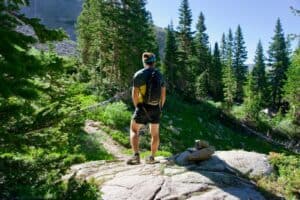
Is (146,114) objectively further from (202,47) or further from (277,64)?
(277,64)

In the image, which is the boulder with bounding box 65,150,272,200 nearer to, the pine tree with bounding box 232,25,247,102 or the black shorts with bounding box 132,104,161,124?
the black shorts with bounding box 132,104,161,124

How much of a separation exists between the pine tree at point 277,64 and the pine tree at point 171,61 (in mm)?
25396

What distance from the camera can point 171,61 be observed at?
202 ft

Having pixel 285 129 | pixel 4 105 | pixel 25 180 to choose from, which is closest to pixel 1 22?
pixel 4 105

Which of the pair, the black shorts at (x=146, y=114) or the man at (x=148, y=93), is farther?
the black shorts at (x=146, y=114)

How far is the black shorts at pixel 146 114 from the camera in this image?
10.2 metres

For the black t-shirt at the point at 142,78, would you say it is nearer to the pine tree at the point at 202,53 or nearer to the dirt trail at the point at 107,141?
the dirt trail at the point at 107,141

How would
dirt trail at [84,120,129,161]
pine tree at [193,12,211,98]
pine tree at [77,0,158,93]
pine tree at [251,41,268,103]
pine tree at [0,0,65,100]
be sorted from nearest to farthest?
1. pine tree at [0,0,65,100]
2. dirt trail at [84,120,129,161]
3. pine tree at [77,0,158,93]
4. pine tree at [193,12,211,98]
5. pine tree at [251,41,268,103]

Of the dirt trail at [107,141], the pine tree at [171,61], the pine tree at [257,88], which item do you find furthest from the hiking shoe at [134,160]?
the pine tree at [257,88]

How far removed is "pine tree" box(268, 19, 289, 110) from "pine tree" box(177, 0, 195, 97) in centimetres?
2129

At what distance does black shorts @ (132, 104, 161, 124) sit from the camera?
33.4 feet

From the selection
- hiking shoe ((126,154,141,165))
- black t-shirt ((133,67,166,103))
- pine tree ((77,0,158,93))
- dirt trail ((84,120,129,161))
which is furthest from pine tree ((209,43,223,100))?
A: black t-shirt ((133,67,166,103))

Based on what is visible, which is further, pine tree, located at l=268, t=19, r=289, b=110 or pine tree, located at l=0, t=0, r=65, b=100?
pine tree, located at l=268, t=19, r=289, b=110

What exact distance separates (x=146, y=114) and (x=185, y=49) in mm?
55915
